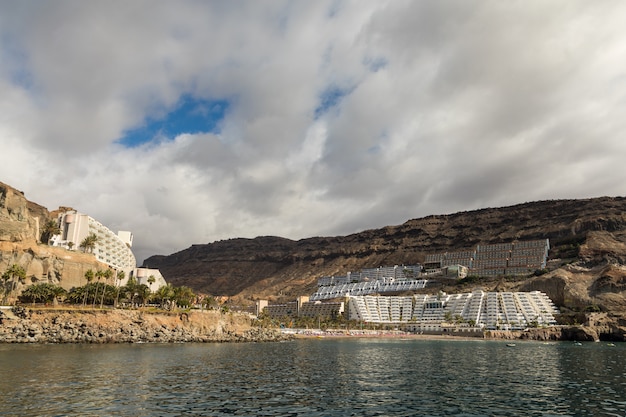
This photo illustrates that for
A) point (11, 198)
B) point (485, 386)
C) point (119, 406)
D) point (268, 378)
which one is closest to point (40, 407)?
point (119, 406)

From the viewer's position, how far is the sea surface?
116 feet

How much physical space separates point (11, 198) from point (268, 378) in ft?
381

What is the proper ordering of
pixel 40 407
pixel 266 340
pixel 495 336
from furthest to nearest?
pixel 495 336 → pixel 266 340 → pixel 40 407

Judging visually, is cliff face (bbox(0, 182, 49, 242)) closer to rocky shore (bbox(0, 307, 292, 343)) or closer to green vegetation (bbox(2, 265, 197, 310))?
green vegetation (bbox(2, 265, 197, 310))

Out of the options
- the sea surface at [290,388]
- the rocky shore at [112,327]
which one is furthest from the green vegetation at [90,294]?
the sea surface at [290,388]

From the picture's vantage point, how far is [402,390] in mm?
45625

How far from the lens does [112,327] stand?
10681cm

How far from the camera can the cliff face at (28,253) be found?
124500 millimetres

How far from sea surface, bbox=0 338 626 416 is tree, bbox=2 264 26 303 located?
170 ft

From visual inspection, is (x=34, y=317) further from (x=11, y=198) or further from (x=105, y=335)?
(x=11, y=198)

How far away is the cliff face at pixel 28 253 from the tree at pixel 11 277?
149 centimetres

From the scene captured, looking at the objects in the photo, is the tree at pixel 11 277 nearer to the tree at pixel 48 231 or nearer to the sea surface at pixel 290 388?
the tree at pixel 48 231

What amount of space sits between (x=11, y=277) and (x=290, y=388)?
343 ft

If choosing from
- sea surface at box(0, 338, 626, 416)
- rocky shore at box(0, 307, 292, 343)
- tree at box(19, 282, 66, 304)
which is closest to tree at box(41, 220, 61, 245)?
tree at box(19, 282, 66, 304)
